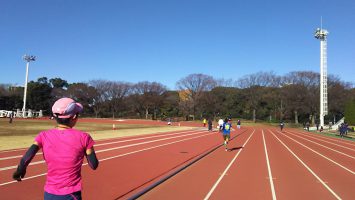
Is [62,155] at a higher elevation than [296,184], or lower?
higher

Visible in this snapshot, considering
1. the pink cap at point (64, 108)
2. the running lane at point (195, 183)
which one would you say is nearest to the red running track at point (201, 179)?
the running lane at point (195, 183)

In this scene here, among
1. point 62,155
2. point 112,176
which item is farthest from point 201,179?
point 62,155

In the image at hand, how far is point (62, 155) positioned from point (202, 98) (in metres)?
87.9

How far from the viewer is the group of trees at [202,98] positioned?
82.2m

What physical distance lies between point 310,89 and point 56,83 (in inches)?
2496

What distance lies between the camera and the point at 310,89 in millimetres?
82438

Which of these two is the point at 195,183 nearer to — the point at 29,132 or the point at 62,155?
the point at 62,155

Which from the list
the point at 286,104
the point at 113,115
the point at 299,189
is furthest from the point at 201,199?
the point at 113,115

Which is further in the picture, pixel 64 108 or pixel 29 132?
pixel 29 132

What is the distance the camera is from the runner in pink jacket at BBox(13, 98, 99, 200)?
3.28m

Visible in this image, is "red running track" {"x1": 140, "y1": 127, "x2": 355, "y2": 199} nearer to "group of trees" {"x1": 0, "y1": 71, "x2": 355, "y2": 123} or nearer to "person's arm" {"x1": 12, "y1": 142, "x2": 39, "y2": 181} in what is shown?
"person's arm" {"x1": 12, "y1": 142, "x2": 39, "y2": 181}

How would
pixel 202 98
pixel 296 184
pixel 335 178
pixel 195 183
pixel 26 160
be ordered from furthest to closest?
pixel 202 98 < pixel 335 178 < pixel 296 184 < pixel 195 183 < pixel 26 160

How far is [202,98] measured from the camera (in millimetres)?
90875

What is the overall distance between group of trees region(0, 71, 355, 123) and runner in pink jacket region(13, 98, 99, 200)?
81170mm
